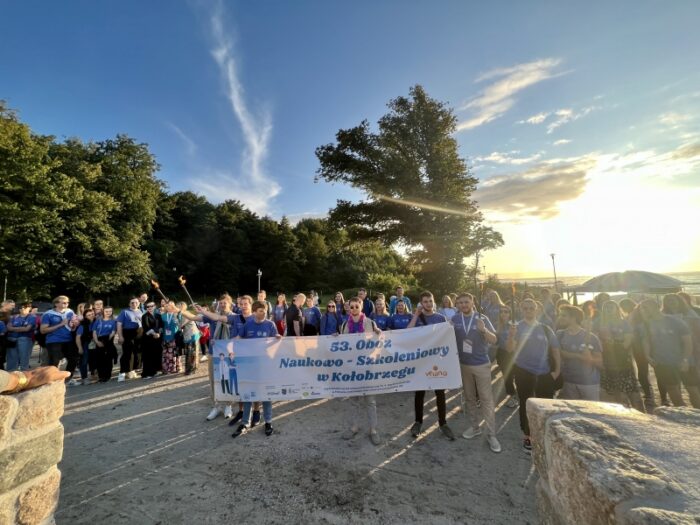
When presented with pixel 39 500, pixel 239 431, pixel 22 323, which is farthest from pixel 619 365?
pixel 22 323

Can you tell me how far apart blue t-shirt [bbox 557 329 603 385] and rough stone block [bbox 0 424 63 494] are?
598 centimetres

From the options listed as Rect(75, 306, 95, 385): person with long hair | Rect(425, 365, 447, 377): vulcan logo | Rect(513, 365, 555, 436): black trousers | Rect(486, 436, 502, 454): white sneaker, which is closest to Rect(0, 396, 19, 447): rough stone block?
Rect(425, 365, 447, 377): vulcan logo

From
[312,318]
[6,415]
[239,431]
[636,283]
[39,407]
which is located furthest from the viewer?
[636,283]

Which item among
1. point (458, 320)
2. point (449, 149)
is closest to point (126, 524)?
point (458, 320)

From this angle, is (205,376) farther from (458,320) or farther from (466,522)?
(466,522)

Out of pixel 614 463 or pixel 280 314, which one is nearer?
pixel 614 463

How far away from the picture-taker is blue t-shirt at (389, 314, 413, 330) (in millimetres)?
7031

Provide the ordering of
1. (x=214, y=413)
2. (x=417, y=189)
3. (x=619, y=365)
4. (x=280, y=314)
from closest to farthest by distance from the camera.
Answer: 1. (x=619, y=365)
2. (x=214, y=413)
3. (x=280, y=314)
4. (x=417, y=189)

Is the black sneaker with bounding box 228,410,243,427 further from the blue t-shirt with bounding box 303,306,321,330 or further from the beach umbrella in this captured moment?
the beach umbrella

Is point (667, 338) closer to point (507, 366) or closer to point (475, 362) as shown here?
point (507, 366)

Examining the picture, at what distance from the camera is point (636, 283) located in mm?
11719

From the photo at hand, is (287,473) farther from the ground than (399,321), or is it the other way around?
(399,321)

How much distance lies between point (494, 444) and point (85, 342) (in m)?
9.86

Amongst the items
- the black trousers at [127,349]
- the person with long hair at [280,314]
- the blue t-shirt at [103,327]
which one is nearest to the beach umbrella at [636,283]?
the person with long hair at [280,314]
